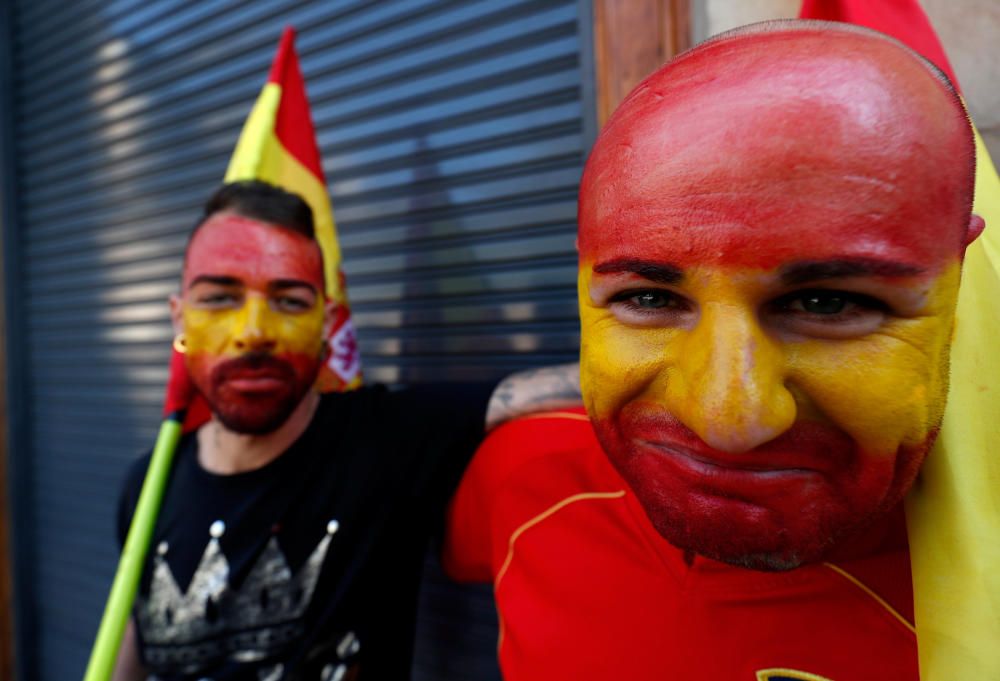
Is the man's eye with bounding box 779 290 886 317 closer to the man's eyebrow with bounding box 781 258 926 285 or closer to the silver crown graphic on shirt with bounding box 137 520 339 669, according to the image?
the man's eyebrow with bounding box 781 258 926 285

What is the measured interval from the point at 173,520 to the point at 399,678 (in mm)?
906

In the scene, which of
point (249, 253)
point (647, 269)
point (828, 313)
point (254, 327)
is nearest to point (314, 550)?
point (254, 327)

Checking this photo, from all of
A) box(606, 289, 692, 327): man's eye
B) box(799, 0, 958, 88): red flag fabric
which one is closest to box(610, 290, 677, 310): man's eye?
box(606, 289, 692, 327): man's eye

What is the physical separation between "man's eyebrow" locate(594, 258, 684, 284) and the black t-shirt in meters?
1.09

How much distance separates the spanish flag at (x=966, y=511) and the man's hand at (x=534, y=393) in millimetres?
878

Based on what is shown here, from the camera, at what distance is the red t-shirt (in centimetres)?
100

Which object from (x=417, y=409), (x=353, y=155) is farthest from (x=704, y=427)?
(x=353, y=155)

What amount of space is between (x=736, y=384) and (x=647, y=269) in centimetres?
21

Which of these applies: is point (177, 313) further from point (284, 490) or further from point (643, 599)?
point (643, 599)

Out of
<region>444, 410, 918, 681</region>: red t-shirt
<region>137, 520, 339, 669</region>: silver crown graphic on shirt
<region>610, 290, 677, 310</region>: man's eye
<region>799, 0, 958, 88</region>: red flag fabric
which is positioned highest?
<region>799, 0, 958, 88</region>: red flag fabric

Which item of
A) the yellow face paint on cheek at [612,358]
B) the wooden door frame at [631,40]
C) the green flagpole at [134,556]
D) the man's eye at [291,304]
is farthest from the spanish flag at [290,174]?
the yellow face paint on cheek at [612,358]

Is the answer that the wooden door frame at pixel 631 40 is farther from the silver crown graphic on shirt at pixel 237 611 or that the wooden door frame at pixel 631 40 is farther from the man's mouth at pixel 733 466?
the silver crown graphic on shirt at pixel 237 611

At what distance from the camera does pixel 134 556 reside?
192 cm

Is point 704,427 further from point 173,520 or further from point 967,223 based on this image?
point 173,520
